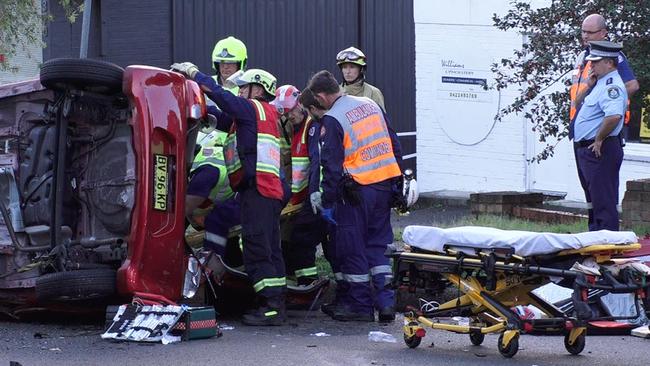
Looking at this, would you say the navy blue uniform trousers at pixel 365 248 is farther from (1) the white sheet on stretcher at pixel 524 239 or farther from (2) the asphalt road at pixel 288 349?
(1) the white sheet on stretcher at pixel 524 239

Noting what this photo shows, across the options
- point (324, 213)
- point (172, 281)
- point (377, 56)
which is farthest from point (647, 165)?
point (172, 281)

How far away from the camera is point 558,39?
38.7 ft

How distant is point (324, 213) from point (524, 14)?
460 cm

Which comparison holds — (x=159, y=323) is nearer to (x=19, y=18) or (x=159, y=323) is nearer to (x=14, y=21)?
(x=14, y=21)

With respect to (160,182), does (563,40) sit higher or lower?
higher

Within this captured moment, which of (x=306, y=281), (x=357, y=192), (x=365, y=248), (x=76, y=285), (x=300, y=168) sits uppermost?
(x=300, y=168)

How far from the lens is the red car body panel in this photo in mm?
7734

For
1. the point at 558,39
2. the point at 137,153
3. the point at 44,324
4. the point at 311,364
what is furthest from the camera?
the point at 558,39

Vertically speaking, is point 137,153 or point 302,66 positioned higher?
point 302,66

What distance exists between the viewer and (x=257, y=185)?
27.6 ft

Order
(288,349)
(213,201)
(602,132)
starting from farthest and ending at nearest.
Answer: (602,132) < (213,201) < (288,349)

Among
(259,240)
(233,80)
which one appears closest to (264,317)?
(259,240)

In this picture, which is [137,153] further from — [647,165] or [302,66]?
[302,66]

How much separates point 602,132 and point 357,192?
187cm
